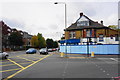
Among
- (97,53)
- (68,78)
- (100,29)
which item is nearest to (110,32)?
(100,29)

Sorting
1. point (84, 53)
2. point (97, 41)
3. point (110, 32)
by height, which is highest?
point (110, 32)

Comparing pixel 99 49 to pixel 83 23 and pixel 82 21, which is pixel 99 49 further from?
pixel 82 21

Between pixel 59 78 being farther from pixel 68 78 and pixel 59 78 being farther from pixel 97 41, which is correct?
pixel 97 41

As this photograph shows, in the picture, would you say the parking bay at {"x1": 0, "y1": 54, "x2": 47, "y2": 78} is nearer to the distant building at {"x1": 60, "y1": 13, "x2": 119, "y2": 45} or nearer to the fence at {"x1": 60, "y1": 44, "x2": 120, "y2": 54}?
the fence at {"x1": 60, "y1": 44, "x2": 120, "y2": 54}

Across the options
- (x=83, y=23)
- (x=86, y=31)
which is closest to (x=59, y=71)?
(x=86, y=31)

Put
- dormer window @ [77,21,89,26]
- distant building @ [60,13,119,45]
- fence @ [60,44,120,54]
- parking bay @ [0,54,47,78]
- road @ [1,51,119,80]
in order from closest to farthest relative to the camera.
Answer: road @ [1,51,119,80]
parking bay @ [0,54,47,78]
fence @ [60,44,120,54]
distant building @ [60,13,119,45]
dormer window @ [77,21,89,26]

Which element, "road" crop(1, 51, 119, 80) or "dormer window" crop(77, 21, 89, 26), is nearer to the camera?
"road" crop(1, 51, 119, 80)

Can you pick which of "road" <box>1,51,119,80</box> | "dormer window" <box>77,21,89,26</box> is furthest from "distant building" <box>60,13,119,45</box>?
"road" <box>1,51,119,80</box>

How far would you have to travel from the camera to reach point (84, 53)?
32281 mm

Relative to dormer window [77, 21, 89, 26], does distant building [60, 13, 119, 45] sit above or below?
below

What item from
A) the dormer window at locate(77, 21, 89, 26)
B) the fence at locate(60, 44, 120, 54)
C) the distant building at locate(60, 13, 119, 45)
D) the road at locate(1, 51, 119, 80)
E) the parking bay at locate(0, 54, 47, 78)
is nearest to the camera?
the road at locate(1, 51, 119, 80)

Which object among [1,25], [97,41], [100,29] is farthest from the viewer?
[1,25]

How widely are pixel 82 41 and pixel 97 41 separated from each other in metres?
3.66

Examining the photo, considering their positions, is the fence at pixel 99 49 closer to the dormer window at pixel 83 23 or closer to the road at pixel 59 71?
the dormer window at pixel 83 23
